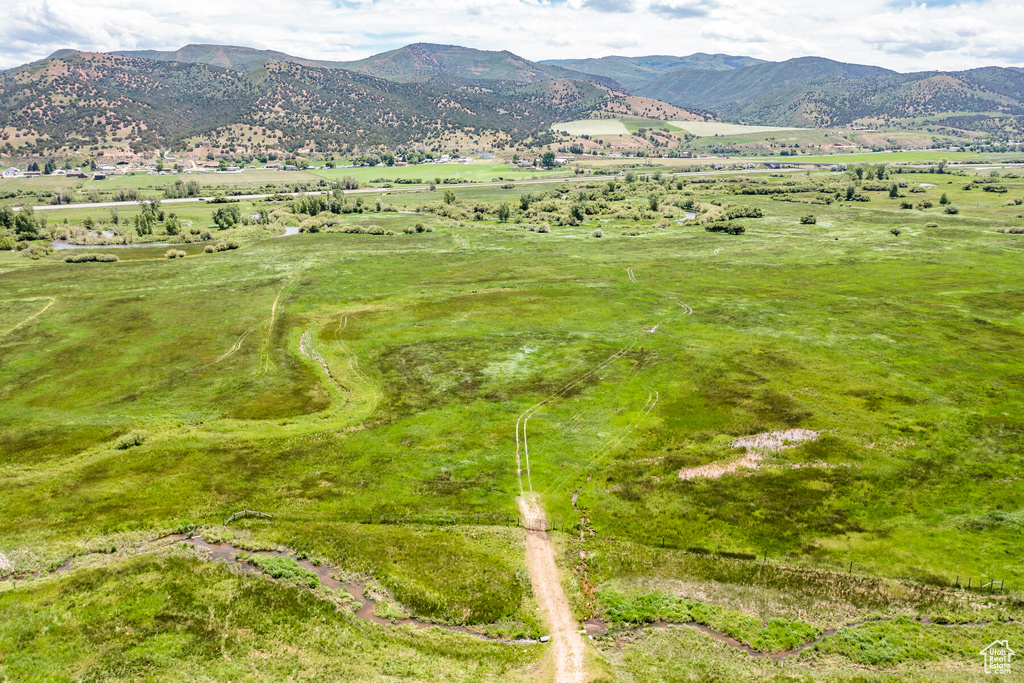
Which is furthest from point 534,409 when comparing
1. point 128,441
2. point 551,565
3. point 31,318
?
point 31,318

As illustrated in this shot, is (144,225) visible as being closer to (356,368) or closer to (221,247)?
(221,247)

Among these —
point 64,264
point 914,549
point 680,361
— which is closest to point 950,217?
point 680,361

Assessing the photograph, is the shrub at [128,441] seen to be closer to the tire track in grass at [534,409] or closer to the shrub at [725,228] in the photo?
the tire track in grass at [534,409]

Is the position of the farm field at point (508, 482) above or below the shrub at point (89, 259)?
below

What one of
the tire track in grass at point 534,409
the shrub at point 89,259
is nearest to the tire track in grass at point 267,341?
the tire track in grass at point 534,409

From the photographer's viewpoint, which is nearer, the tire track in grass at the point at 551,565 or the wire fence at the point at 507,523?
the tire track in grass at the point at 551,565

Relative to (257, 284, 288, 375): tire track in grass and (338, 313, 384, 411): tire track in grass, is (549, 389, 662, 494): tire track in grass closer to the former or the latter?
(338, 313, 384, 411): tire track in grass

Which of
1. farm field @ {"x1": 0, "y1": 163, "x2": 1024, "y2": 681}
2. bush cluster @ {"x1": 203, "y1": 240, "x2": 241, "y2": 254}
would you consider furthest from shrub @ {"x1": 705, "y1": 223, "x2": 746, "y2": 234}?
bush cluster @ {"x1": 203, "y1": 240, "x2": 241, "y2": 254}
